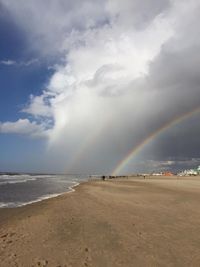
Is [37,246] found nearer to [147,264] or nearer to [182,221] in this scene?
[147,264]

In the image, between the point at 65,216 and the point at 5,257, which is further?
the point at 65,216

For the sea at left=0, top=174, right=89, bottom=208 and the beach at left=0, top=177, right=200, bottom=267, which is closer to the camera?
the beach at left=0, top=177, right=200, bottom=267

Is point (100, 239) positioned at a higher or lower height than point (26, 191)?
lower

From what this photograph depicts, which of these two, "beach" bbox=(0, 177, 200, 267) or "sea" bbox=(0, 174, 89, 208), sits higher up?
"sea" bbox=(0, 174, 89, 208)

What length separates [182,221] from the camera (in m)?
16.2

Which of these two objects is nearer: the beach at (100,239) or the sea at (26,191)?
the beach at (100,239)

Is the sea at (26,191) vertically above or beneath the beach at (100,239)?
above

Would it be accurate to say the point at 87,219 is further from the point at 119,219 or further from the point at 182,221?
the point at 182,221

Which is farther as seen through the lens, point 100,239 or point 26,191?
point 26,191

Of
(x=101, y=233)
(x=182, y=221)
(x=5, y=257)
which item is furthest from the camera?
(x=182, y=221)

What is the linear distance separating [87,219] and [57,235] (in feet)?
12.6

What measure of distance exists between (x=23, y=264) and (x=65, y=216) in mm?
8683

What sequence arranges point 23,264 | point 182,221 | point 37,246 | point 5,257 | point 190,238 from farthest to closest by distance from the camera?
point 182,221 < point 190,238 < point 37,246 < point 5,257 < point 23,264

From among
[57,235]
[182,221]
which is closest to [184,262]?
[57,235]
